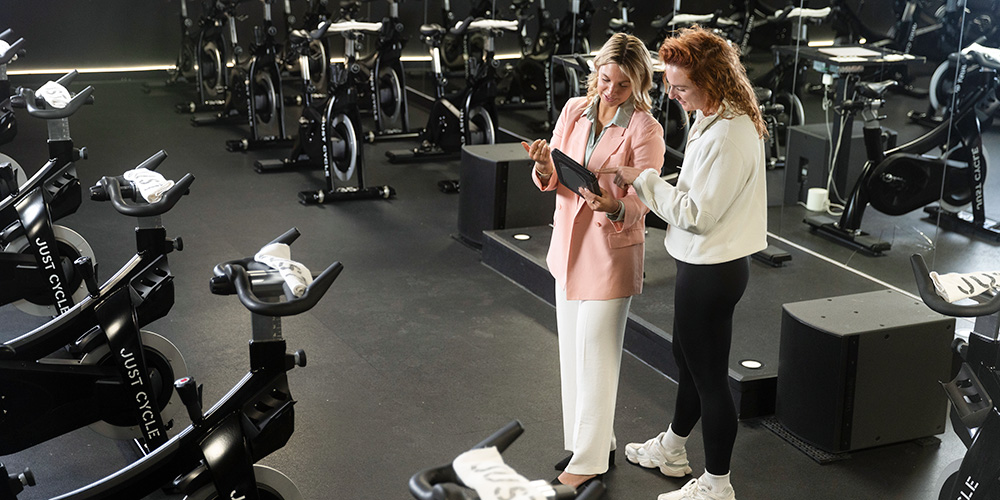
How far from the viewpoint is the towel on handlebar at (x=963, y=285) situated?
2459 millimetres

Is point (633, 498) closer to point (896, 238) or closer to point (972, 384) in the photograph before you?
point (972, 384)

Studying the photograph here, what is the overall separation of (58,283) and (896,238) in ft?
14.1

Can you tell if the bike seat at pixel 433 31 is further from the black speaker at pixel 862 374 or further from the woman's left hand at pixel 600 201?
the woman's left hand at pixel 600 201

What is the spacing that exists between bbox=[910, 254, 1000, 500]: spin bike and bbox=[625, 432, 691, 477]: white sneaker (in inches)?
41.9

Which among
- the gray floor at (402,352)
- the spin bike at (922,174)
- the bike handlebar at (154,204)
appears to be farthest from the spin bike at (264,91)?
the bike handlebar at (154,204)

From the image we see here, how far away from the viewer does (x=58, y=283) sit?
404cm

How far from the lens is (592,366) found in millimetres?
3189

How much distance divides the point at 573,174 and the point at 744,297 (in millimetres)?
2273

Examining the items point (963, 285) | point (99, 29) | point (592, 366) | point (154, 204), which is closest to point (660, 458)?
point (592, 366)

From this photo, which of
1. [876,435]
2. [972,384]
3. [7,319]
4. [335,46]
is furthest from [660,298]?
[335,46]

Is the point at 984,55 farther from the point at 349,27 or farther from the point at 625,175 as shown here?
the point at 349,27

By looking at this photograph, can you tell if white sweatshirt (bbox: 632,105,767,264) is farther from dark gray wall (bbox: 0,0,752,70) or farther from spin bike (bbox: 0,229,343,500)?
dark gray wall (bbox: 0,0,752,70)

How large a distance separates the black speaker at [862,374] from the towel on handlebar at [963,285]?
1102 mm

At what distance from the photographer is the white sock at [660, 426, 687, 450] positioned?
347 cm
